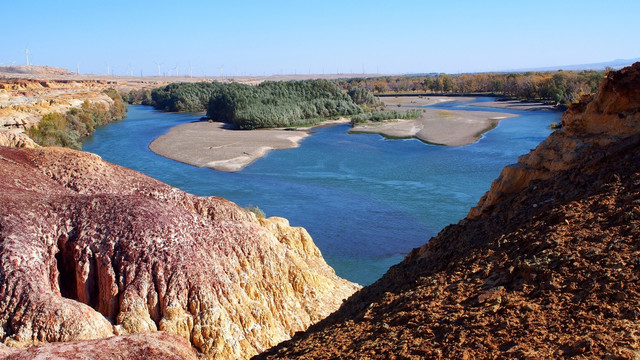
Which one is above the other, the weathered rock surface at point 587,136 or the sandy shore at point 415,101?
the weathered rock surface at point 587,136

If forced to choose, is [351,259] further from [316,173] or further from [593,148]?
[316,173]

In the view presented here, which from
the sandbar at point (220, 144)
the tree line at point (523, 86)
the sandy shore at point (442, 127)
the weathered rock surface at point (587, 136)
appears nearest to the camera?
the weathered rock surface at point (587, 136)

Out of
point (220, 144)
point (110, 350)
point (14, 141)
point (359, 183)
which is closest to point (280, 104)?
point (220, 144)

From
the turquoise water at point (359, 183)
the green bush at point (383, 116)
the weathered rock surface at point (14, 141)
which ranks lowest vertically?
the turquoise water at point (359, 183)

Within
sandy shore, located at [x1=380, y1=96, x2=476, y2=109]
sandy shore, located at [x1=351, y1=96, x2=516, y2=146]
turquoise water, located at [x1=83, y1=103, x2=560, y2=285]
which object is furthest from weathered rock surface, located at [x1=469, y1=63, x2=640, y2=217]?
sandy shore, located at [x1=380, y1=96, x2=476, y2=109]

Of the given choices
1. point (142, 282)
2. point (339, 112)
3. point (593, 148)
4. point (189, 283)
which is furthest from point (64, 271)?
point (339, 112)

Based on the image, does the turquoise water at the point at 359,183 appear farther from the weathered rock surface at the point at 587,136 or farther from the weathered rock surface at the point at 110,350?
the weathered rock surface at the point at 110,350

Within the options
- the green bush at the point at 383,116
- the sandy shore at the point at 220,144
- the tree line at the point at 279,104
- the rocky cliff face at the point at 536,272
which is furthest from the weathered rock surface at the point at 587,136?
the green bush at the point at 383,116
